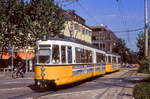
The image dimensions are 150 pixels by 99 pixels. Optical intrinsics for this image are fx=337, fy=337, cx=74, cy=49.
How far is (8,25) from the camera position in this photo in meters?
42.2

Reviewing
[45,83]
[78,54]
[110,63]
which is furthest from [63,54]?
[110,63]

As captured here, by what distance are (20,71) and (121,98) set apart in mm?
19242

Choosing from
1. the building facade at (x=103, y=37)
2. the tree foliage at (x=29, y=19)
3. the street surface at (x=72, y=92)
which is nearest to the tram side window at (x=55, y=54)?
the street surface at (x=72, y=92)

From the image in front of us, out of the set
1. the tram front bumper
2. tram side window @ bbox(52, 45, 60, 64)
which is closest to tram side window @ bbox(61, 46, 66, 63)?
tram side window @ bbox(52, 45, 60, 64)

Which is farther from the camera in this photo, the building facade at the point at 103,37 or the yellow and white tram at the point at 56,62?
the building facade at the point at 103,37

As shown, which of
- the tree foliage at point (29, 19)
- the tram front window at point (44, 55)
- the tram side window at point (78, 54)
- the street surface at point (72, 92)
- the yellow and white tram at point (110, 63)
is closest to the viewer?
the street surface at point (72, 92)

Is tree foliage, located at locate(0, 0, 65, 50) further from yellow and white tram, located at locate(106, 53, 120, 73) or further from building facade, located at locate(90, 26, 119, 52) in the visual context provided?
building facade, located at locate(90, 26, 119, 52)

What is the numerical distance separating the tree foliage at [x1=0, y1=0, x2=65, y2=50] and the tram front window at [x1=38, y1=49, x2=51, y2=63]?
2319cm

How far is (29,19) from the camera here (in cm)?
4175

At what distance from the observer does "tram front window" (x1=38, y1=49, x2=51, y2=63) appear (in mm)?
17545

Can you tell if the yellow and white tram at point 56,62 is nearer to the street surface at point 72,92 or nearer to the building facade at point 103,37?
the street surface at point 72,92

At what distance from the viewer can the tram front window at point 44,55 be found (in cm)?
1755

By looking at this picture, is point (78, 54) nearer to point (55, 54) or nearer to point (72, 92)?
point (55, 54)

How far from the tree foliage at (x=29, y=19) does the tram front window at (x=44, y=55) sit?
2319 centimetres
